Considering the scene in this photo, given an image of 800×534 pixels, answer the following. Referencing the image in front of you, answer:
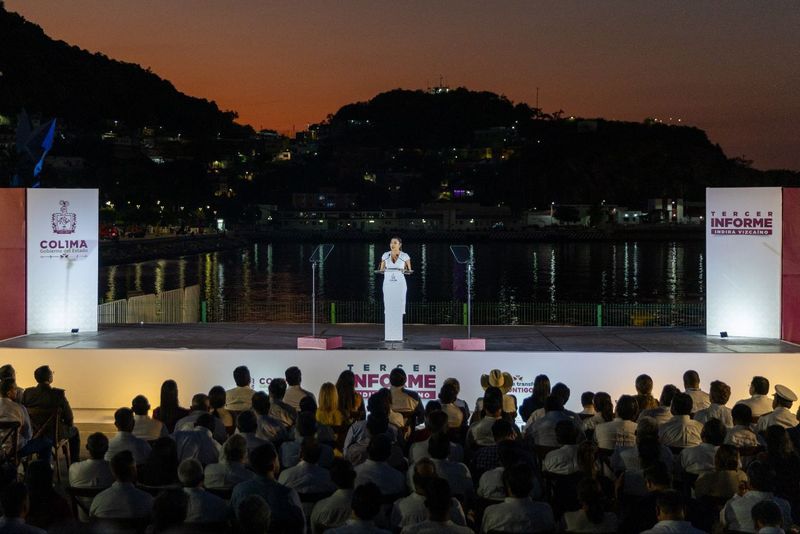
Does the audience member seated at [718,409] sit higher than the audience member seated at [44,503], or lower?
higher

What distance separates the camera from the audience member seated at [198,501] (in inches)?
201

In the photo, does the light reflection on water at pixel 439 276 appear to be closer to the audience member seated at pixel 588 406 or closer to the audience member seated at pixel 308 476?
the audience member seated at pixel 588 406

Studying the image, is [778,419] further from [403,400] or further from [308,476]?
[308,476]

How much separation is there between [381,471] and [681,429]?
2608 millimetres

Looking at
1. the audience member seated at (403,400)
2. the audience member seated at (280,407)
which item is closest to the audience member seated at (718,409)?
the audience member seated at (403,400)

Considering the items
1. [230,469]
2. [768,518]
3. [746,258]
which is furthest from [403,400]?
[746,258]

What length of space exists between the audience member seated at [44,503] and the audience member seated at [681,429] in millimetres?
4293

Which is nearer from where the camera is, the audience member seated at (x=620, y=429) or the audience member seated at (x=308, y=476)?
the audience member seated at (x=308, y=476)

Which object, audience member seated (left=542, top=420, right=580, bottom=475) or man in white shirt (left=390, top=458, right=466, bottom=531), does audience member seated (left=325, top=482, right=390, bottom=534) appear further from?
audience member seated (left=542, top=420, right=580, bottom=475)

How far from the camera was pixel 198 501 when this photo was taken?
16.9ft

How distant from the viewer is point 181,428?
7.12m

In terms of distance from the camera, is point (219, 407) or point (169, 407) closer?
point (219, 407)

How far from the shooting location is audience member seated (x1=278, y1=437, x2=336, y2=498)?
585 cm

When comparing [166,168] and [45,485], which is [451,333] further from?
[166,168]
